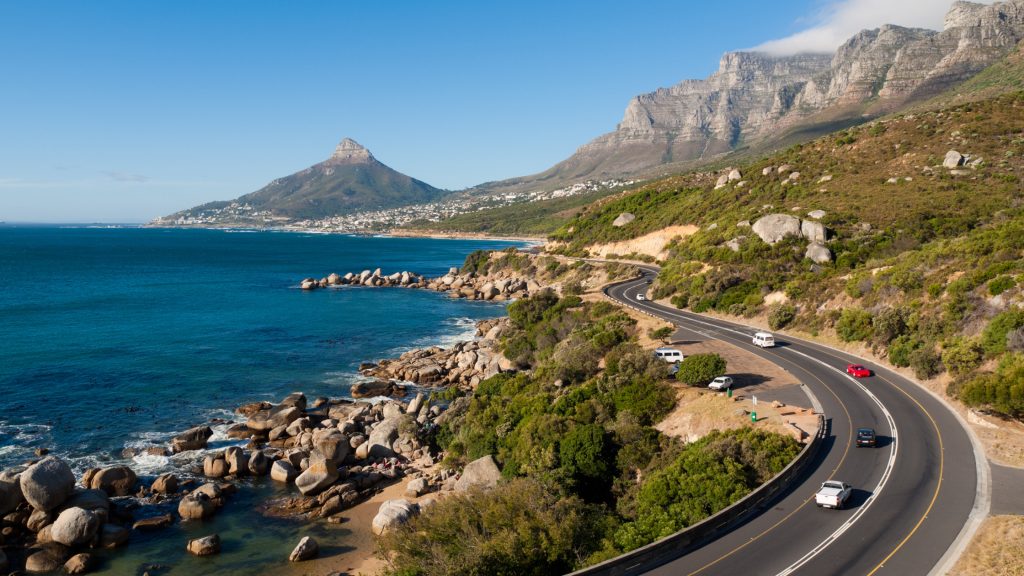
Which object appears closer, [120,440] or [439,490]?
[439,490]

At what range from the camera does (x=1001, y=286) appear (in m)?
32.8

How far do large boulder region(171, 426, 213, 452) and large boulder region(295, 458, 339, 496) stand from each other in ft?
28.2

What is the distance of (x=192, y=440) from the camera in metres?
32.0

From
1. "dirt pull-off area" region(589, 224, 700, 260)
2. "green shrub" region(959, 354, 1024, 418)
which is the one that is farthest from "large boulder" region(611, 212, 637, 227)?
"green shrub" region(959, 354, 1024, 418)

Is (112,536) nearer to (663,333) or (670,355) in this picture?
(670,355)

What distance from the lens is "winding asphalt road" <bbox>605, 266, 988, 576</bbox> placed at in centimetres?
1543

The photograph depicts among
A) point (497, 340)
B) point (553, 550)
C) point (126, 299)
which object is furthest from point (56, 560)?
point (126, 299)

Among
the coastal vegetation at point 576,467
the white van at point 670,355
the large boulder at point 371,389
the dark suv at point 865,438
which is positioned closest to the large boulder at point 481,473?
the coastal vegetation at point 576,467

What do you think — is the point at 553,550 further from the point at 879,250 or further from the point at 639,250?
the point at 639,250

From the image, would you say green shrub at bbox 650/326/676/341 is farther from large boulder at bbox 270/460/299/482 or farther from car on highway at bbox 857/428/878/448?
large boulder at bbox 270/460/299/482

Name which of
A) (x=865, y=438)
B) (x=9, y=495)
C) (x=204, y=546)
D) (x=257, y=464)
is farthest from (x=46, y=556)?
(x=865, y=438)

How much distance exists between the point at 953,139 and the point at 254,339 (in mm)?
94941

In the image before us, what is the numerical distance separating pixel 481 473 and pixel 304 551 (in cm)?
853

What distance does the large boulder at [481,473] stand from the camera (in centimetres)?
2592
